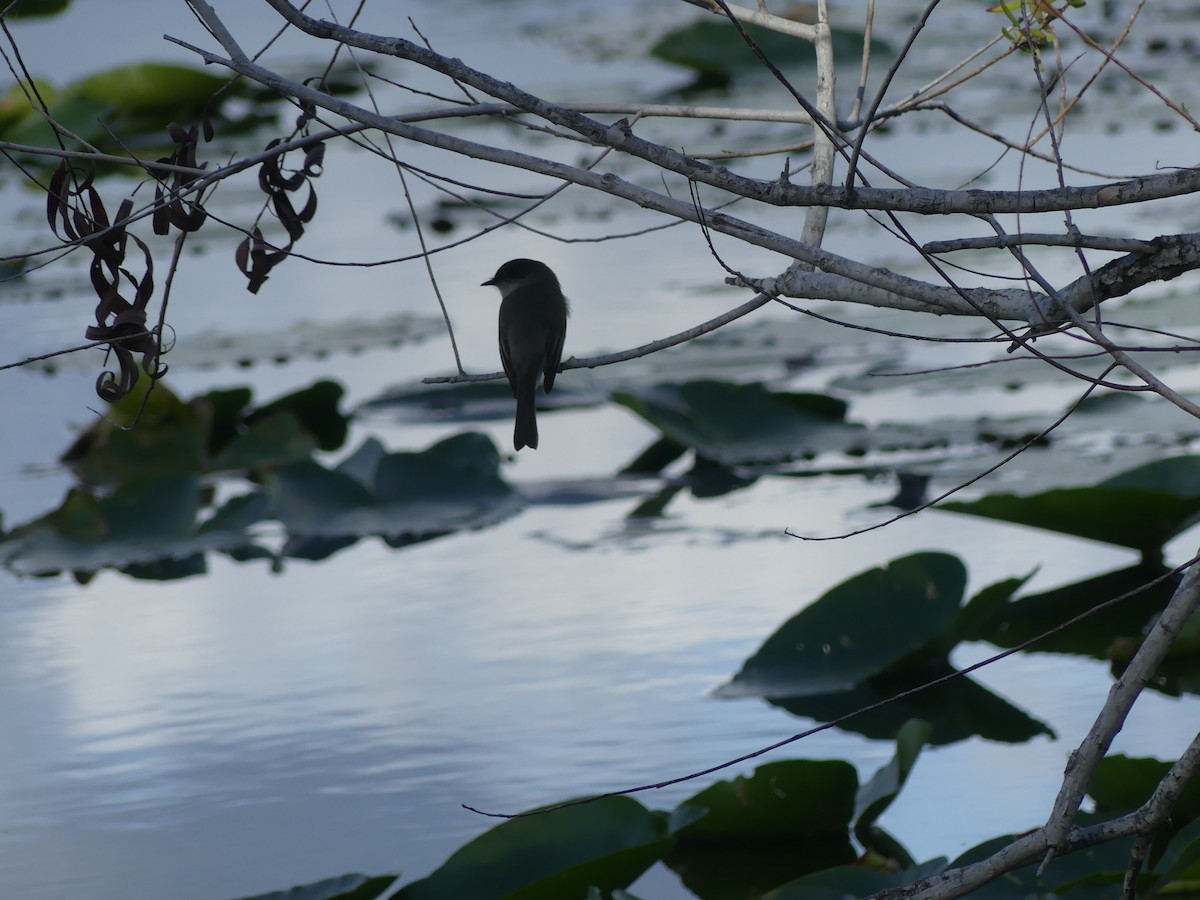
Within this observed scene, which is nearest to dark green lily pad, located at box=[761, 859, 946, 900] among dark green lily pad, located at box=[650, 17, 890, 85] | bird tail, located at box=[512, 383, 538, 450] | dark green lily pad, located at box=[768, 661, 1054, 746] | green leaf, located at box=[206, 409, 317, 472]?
dark green lily pad, located at box=[768, 661, 1054, 746]

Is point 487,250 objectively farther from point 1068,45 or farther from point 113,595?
point 1068,45

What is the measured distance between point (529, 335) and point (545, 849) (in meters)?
0.77

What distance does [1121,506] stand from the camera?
299 cm

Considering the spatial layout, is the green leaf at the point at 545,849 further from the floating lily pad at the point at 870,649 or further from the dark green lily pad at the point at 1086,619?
the dark green lily pad at the point at 1086,619

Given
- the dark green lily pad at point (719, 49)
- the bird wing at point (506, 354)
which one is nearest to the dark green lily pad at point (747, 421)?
the bird wing at point (506, 354)

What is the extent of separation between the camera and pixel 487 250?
6035 millimetres

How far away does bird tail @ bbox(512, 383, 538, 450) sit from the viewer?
97.3 inches

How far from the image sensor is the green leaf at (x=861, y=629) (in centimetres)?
273

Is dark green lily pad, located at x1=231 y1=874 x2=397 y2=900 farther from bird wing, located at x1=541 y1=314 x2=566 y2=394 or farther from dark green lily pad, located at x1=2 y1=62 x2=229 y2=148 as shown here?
dark green lily pad, located at x1=2 y1=62 x2=229 y2=148

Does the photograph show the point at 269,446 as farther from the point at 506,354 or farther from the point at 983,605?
the point at 983,605

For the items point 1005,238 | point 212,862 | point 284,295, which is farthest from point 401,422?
point 1005,238

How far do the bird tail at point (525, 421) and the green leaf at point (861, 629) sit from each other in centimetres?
56

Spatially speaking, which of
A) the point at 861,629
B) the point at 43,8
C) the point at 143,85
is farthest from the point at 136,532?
the point at 43,8

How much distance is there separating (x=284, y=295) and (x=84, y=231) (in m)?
4.27
